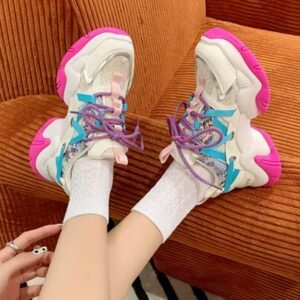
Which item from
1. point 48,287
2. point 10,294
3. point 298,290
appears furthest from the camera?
point 298,290

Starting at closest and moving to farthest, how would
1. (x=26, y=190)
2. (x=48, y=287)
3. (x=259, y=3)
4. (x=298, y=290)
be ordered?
(x=48, y=287) < (x=26, y=190) < (x=298, y=290) < (x=259, y=3)

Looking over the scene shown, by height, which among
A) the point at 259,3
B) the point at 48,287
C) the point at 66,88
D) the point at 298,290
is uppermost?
the point at 259,3

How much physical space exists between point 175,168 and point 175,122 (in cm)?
7

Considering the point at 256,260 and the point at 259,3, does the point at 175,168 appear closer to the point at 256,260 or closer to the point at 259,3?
the point at 256,260

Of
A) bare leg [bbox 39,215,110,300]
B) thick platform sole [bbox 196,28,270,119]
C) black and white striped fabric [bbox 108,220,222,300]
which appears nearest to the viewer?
bare leg [bbox 39,215,110,300]

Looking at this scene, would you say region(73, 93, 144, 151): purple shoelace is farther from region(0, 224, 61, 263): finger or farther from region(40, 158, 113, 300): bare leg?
region(0, 224, 61, 263): finger

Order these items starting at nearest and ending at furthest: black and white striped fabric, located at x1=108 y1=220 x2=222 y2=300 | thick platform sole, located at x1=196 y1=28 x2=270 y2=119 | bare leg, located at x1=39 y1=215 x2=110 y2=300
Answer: bare leg, located at x1=39 y1=215 x2=110 y2=300
thick platform sole, located at x1=196 y1=28 x2=270 y2=119
black and white striped fabric, located at x1=108 y1=220 x2=222 y2=300

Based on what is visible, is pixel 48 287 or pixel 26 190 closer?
pixel 48 287

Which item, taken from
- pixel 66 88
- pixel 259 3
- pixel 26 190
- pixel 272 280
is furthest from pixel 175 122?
pixel 259 3

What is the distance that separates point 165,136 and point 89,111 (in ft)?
0.40

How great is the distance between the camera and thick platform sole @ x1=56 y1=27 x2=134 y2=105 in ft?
2.63

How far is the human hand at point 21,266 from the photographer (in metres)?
0.78

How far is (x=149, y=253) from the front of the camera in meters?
0.77

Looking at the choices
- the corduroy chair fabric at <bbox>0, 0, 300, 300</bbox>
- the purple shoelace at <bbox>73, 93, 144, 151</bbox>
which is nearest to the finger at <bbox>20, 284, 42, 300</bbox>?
the corduroy chair fabric at <bbox>0, 0, 300, 300</bbox>
